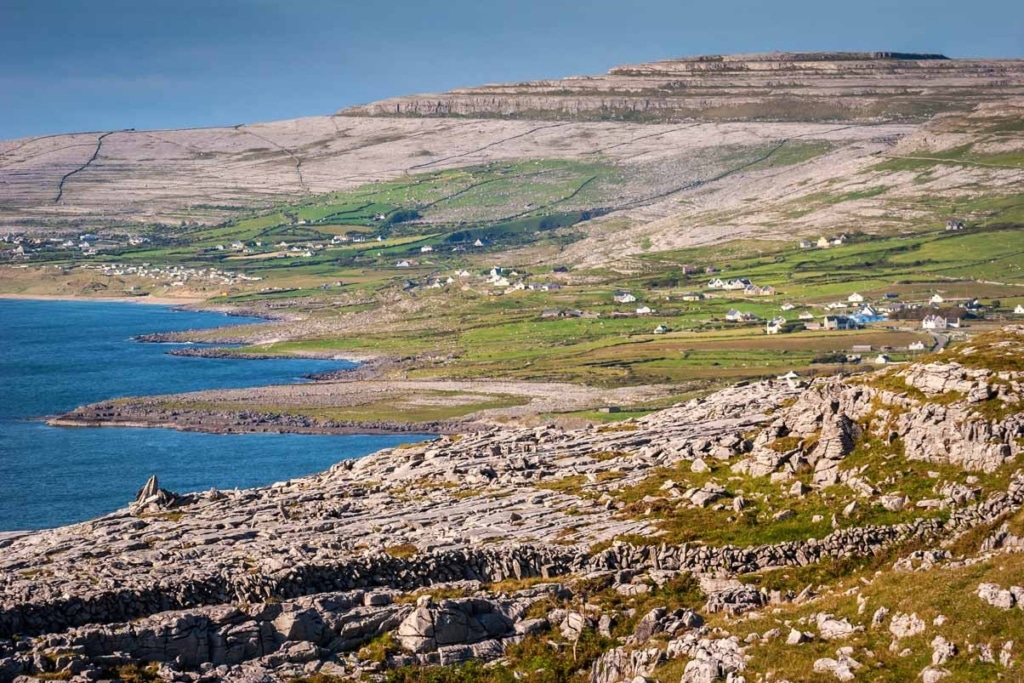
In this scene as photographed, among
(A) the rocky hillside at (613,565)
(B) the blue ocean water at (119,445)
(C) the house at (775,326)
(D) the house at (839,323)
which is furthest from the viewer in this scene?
(D) the house at (839,323)

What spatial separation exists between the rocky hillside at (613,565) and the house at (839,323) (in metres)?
106

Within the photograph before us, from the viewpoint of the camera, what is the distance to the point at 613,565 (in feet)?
151

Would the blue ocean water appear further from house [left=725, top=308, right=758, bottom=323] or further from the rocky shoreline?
house [left=725, top=308, right=758, bottom=323]

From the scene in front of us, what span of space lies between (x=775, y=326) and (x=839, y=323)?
7497 mm

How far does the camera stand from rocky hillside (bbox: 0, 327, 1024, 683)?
35438 millimetres

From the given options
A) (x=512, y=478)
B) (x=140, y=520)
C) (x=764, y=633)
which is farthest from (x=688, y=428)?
(x=764, y=633)

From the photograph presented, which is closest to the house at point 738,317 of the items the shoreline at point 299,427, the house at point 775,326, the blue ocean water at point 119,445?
the house at point 775,326

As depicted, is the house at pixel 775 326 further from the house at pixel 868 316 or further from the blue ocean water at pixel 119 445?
the blue ocean water at pixel 119 445

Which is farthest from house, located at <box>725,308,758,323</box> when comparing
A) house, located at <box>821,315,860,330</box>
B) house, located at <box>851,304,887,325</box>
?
house, located at <box>851,304,887,325</box>

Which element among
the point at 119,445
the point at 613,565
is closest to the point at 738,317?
the point at 119,445

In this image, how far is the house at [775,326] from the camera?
16088 centimetres

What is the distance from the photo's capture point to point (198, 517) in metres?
54.6

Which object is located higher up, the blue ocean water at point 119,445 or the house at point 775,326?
the house at point 775,326

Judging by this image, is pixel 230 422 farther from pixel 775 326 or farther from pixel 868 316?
pixel 868 316
